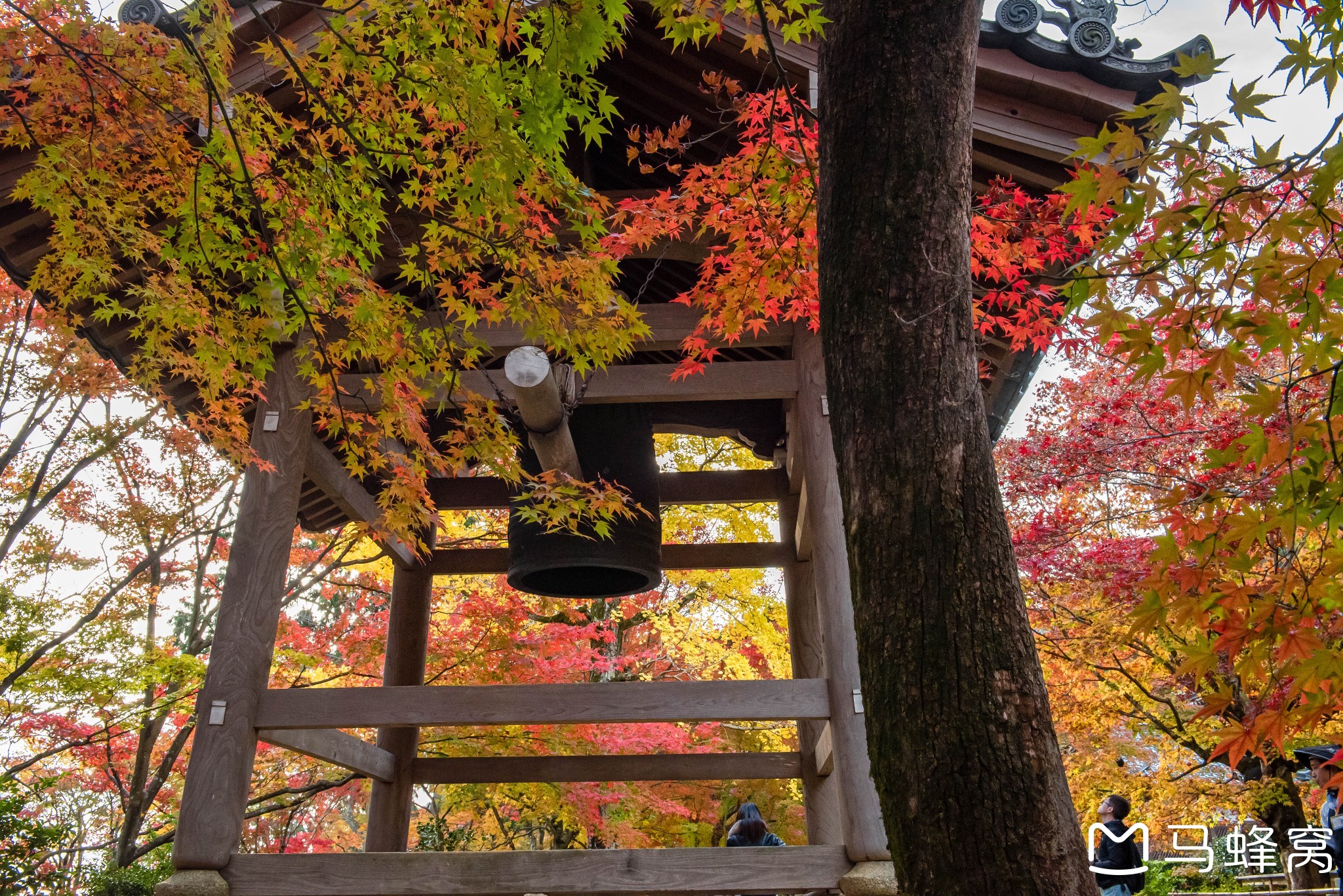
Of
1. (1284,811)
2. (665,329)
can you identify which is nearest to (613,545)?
(665,329)

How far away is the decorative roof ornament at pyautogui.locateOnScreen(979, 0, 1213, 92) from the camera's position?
4.75 m

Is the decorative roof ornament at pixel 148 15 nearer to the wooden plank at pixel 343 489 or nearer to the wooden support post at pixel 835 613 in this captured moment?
the wooden plank at pixel 343 489

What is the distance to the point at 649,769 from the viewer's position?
23.3 feet

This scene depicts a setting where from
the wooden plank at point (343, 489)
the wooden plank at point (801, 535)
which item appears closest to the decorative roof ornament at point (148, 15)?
the wooden plank at point (343, 489)

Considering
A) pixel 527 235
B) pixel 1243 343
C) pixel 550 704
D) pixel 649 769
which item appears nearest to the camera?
pixel 1243 343

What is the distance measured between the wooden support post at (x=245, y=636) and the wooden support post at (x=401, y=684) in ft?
7.54

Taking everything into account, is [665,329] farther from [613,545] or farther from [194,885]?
[194,885]

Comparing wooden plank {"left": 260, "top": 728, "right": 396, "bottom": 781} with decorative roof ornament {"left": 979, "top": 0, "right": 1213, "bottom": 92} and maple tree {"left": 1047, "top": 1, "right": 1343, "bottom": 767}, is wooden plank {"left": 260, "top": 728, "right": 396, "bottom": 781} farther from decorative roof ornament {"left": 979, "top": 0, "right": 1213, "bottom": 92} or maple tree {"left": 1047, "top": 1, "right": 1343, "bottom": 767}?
decorative roof ornament {"left": 979, "top": 0, "right": 1213, "bottom": 92}

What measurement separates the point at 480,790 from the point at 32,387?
600 cm

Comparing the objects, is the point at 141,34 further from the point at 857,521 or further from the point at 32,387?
the point at 32,387

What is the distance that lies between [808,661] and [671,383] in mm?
2839

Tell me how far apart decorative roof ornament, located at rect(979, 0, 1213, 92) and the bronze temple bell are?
10.5ft

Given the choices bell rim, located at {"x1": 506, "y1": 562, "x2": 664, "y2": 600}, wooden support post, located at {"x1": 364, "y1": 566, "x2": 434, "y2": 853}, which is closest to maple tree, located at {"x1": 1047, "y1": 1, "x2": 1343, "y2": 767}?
bell rim, located at {"x1": 506, "y1": 562, "x2": 664, "y2": 600}

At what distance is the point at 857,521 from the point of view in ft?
6.47
